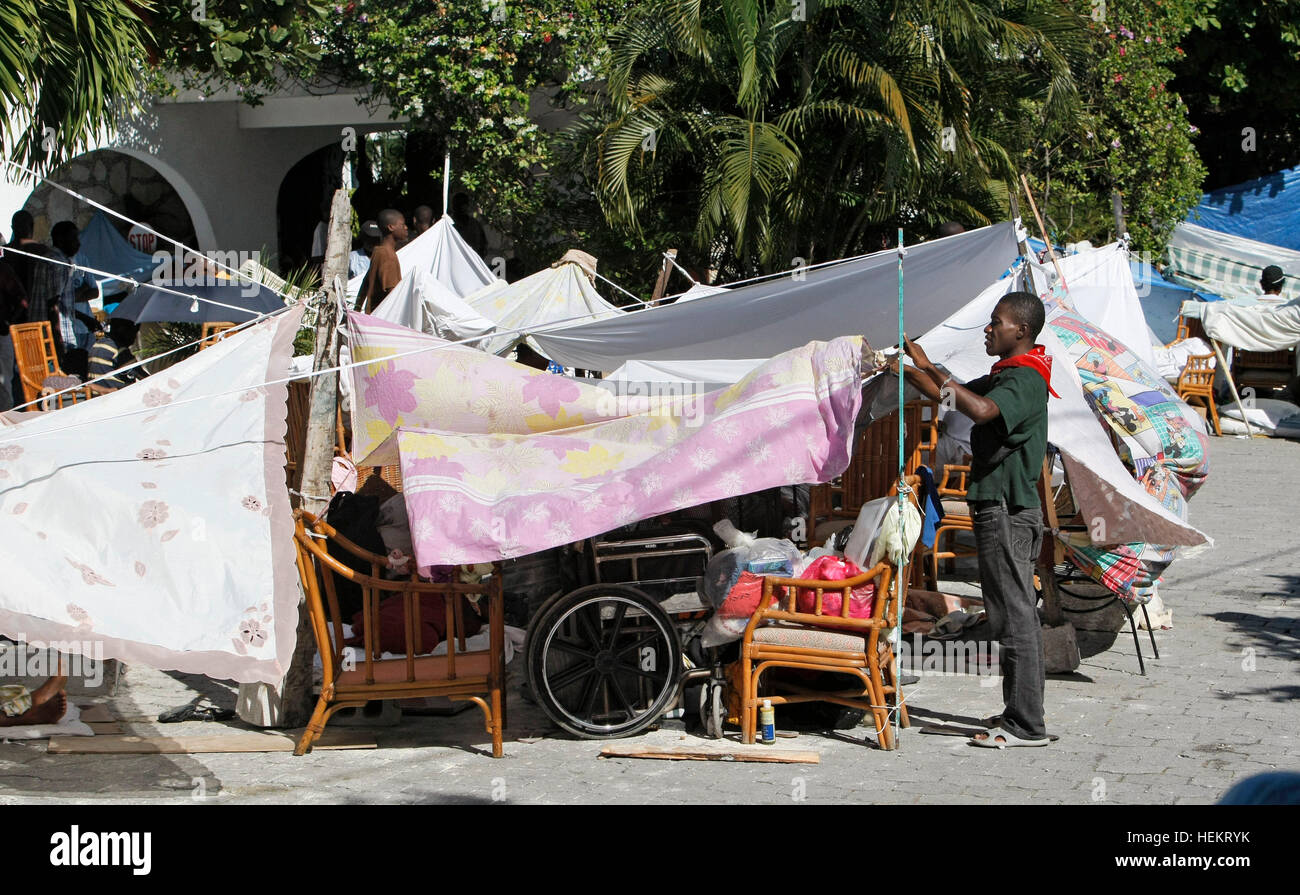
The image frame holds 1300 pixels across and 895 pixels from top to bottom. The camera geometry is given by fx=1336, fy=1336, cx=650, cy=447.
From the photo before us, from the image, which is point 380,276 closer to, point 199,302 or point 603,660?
point 199,302

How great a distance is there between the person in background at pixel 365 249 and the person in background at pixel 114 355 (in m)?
1.95

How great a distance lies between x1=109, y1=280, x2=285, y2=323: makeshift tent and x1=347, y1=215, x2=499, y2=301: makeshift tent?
0.84m

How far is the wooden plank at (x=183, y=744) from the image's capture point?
5648mm

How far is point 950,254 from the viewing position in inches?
284

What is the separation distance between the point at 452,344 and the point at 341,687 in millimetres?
1539

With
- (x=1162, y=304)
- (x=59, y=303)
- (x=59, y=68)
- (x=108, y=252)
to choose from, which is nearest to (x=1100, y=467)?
(x=59, y=68)

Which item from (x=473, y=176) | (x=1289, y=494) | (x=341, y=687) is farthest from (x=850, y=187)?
(x=341, y=687)

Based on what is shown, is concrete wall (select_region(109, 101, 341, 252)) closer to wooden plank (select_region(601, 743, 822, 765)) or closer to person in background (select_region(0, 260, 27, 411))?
person in background (select_region(0, 260, 27, 411))

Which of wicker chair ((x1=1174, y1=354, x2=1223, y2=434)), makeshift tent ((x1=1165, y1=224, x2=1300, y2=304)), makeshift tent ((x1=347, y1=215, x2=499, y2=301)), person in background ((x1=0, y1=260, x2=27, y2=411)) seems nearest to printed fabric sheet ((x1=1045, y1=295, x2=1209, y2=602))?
makeshift tent ((x1=347, y1=215, x2=499, y2=301))

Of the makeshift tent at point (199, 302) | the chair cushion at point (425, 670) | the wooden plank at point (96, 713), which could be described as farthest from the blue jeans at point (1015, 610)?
the makeshift tent at point (199, 302)

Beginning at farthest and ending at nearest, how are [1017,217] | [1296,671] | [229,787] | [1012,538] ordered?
[1017,217] → [1296,671] → [1012,538] → [229,787]

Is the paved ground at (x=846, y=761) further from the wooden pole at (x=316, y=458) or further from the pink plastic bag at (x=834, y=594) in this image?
the pink plastic bag at (x=834, y=594)
